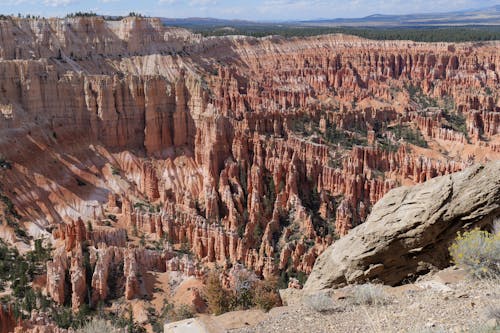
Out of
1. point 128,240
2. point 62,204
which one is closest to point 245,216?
point 128,240

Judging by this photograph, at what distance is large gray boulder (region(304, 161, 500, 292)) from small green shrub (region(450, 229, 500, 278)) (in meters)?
1.38

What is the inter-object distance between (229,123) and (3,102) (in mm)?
19221

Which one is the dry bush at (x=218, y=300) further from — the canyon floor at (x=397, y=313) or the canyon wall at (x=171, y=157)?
the canyon wall at (x=171, y=157)

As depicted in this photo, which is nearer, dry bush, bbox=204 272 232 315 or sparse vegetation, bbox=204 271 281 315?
sparse vegetation, bbox=204 271 281 315

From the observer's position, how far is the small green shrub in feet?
35.4

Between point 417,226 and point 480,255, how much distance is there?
2167mm

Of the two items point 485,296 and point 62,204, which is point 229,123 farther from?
point 485,296

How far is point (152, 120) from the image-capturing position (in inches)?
1914

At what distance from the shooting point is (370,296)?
1126 cm

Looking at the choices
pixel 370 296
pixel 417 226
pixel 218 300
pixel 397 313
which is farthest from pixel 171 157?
pixel 397 313

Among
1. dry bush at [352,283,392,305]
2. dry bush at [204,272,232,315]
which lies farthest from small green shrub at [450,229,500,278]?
dry bush at [204,272,232,315]

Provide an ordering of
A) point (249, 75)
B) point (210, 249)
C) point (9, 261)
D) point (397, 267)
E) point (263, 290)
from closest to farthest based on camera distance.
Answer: point (397, 267) < point (263, 290) < point (9, 261) < point (210, 249) < point (249, 75)

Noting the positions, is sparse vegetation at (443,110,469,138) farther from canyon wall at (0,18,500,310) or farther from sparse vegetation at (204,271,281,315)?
sparse vegetation at (204,271,281,315)

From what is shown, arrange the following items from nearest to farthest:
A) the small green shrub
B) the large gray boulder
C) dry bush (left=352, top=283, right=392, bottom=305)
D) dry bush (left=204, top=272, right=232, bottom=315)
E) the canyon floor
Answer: the canyon floor
the small green shrub
dry bush (left=352, top=283, right=392, bottom=305)
the large gray boulder
dry bush (left=204, top=272, right=232, bottom=315)
